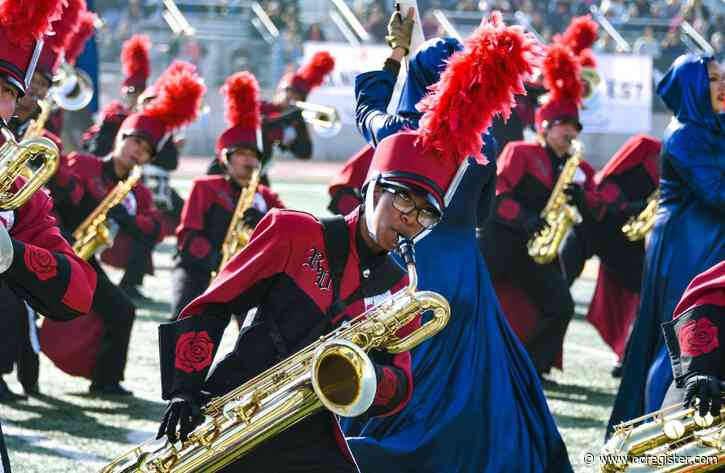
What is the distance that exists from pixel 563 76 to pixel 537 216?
2.69 ft

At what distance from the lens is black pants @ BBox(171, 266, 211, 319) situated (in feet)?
26.7

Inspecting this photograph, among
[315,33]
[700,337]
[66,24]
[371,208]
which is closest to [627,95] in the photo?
[315,33]

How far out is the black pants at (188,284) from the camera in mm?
8141

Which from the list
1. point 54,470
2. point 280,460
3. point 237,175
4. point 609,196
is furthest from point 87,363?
point 280,460

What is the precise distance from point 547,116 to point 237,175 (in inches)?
70.6

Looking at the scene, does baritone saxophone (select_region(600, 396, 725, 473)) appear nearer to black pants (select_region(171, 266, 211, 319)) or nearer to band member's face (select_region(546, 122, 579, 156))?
black pants (select_region(171, 266, 211, 319))

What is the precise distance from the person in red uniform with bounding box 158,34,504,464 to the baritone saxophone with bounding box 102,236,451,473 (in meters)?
0.06

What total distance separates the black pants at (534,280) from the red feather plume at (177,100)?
1.78m

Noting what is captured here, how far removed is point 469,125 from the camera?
3922 mm

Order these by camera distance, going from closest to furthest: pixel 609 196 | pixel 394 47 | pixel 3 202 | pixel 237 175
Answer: pixel 3 202 < pixel 394 47 < pixel 237 175 < pixel 609 196

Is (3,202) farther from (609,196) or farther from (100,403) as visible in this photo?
(609,196)

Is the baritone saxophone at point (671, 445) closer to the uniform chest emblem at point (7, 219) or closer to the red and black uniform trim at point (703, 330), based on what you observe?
the red and black uniform trim at point (703, 330)

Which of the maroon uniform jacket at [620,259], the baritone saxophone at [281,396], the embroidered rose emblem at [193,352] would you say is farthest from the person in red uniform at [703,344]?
the maroon uniform jacket at [620,259]

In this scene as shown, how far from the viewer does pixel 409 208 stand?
3.82 m
